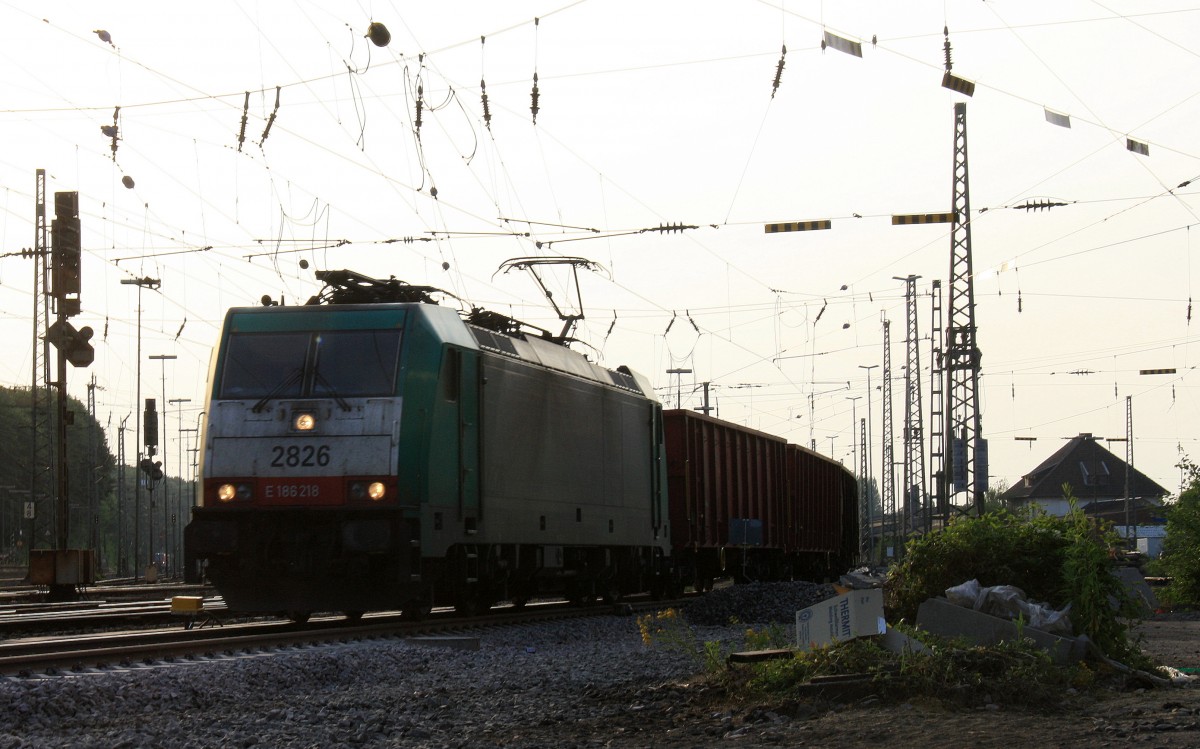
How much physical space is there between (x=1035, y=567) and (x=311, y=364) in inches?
287

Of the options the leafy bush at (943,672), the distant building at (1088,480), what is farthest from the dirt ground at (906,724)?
the distant building at (1088,480)

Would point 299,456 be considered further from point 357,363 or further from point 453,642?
point 453,642

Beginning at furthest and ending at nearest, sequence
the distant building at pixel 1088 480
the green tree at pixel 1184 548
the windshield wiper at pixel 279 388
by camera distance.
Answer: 1. the distant building at pixel 1088 480
2. the green tree at pixel 1184 548
3. the windshield wiper at pixel 279 388

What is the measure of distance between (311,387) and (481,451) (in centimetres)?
212

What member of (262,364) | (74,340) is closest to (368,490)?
(262,364)

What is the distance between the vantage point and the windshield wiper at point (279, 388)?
14125 millimetres

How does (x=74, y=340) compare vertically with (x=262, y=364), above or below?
above

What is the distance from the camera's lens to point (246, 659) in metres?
11.0

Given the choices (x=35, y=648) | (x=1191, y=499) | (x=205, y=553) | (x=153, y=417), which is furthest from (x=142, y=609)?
(x=153, y=417)

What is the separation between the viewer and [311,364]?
14258 mm

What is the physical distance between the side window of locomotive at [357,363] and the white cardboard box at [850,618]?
5.84m

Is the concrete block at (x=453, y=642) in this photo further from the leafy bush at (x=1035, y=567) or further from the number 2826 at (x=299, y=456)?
the leafy bush at (x=1035, y=567)

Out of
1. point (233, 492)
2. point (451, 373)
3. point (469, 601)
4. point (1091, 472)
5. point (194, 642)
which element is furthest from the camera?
point (1091, 472)

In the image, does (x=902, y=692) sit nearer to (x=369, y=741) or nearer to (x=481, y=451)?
(x=369, y=741)
